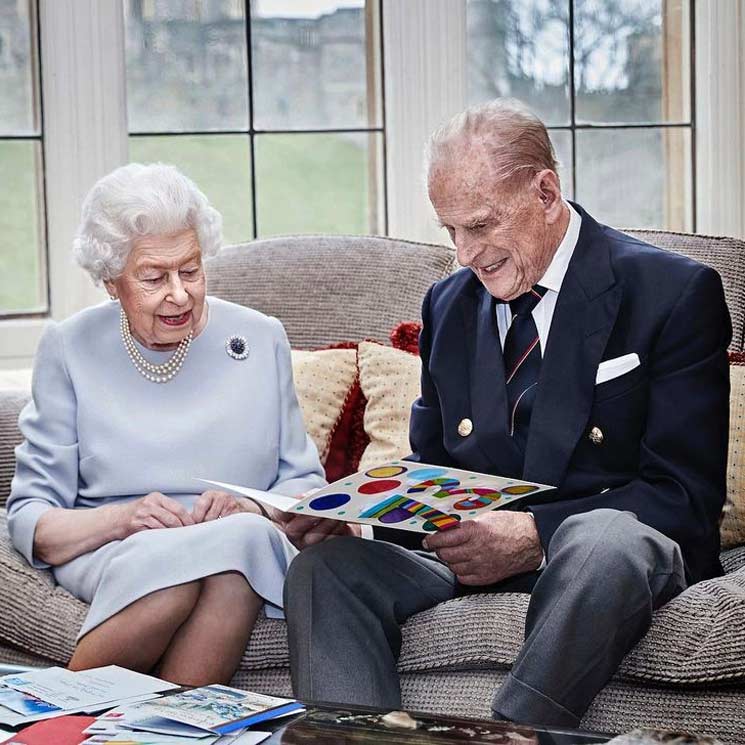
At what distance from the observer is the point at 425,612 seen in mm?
1857

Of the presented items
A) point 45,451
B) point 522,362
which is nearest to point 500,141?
point 522,362

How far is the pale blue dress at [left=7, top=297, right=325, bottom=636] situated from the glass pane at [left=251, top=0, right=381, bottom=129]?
1249 millimetres

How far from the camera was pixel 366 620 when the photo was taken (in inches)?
69.2

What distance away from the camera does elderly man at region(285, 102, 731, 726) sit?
1729mm

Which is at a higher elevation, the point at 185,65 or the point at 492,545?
the point at 185,65

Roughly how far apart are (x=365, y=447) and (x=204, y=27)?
4.87 ft

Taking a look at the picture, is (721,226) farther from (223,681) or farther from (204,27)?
(223,681)

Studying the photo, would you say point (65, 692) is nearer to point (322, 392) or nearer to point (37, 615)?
point (37, 615)

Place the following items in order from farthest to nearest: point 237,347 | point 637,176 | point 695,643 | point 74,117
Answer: point 637,176
point 74,117
point 237,347
point 695,643

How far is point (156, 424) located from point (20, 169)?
4.62ft

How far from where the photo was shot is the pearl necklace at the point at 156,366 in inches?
86.9

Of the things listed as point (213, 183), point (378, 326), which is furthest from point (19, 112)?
point (378, 326)

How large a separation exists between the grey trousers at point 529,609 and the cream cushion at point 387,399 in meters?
0.42

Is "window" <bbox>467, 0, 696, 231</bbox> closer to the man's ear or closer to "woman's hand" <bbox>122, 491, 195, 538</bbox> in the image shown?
the man's ear
